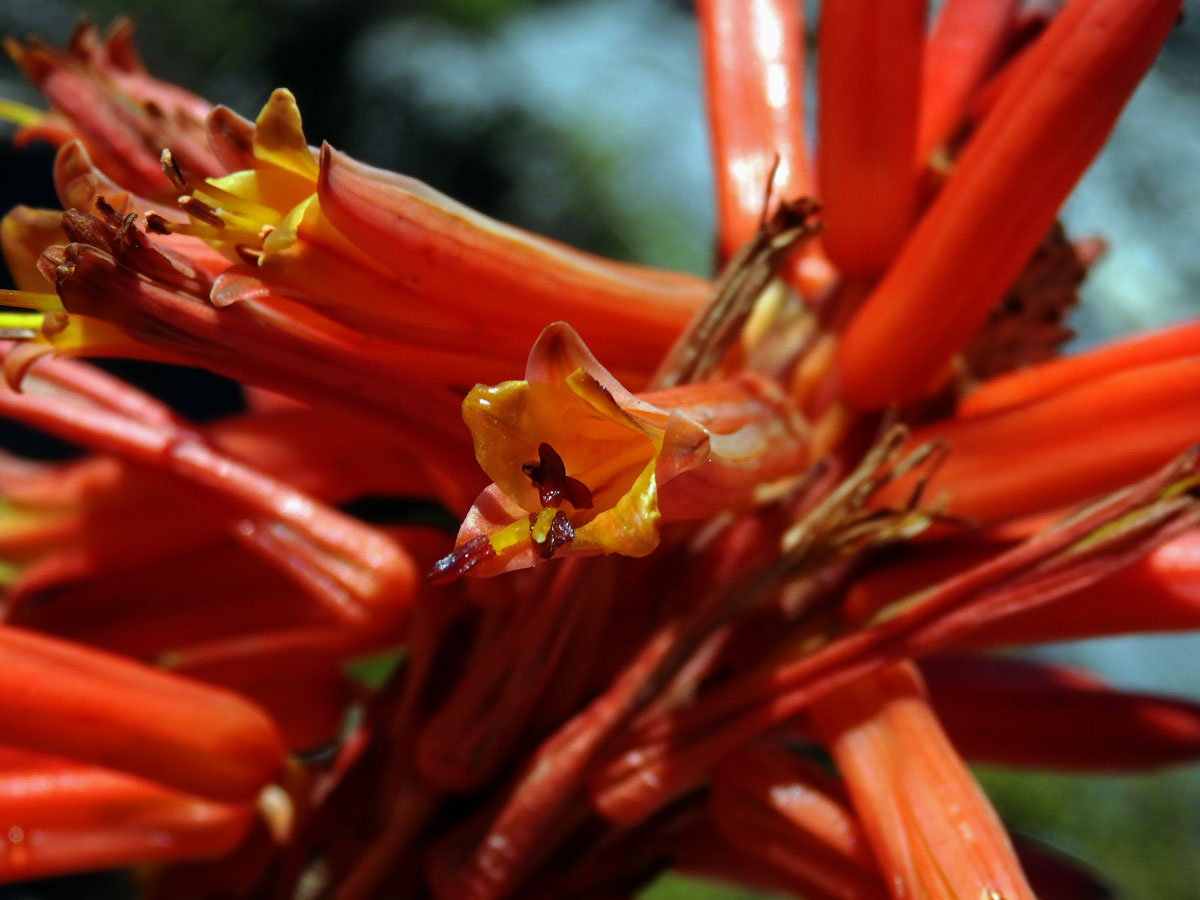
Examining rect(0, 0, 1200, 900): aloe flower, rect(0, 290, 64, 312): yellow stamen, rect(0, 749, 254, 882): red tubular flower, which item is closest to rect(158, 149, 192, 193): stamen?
rect(0, 0, 1200, 900): aloe flower

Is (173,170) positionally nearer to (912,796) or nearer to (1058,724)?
(912,796)

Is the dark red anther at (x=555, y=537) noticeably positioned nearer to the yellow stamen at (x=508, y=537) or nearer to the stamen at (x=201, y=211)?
the yellow stamen at (x=508, y=537)

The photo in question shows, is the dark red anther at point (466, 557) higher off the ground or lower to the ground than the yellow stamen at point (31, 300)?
lower

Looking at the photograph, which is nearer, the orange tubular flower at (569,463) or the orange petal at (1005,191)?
the orange tubular flower at (569,463)

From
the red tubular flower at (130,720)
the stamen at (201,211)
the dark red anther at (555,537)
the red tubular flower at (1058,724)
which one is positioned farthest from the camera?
the red tubular flower at (1058,724)

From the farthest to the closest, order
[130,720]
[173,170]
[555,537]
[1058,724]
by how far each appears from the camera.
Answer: [1058,724], [130,720], [173,170], [555,537]

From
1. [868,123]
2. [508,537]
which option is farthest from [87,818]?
[868,123]

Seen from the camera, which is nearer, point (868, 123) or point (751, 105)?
point (868, 123)

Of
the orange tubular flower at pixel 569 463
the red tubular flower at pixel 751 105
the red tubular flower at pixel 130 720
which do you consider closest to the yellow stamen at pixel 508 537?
the orange tubular flower at pixel 569 463

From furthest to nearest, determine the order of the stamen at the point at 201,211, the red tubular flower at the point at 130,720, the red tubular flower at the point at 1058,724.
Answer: the red tubular flower at the point at 1058,724 < the red tubular flower at the point at 130,720 < the stamen at the point at 201,211
